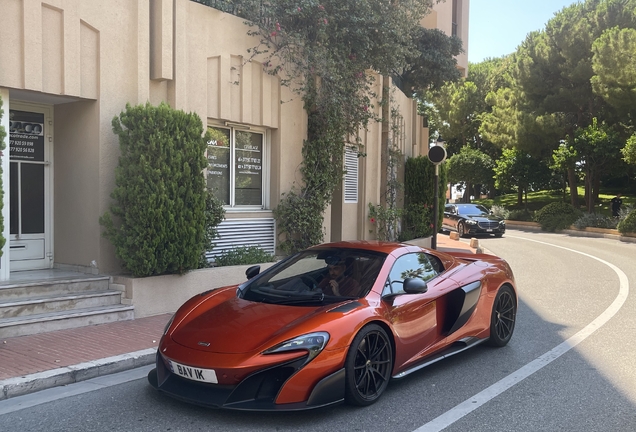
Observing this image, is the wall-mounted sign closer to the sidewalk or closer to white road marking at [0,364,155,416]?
the sidewalk

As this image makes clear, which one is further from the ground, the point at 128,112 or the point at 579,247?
the point at 128,112

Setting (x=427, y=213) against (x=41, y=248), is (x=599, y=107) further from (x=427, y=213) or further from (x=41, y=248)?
(x=41, y=248)

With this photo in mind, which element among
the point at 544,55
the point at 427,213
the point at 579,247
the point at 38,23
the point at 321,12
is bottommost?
the point at 579,247

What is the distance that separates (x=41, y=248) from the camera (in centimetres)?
866

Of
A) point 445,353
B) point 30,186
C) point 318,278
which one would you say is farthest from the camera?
point 30,186

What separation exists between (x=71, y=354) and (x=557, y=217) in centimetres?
2877

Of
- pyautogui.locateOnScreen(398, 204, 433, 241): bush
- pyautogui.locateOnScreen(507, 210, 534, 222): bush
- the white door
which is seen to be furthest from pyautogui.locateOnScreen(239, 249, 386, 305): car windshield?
pyautogui.locateOnScreen(507, 210, 534, 222): bush

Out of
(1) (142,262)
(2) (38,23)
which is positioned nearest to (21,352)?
(1) (142,262)

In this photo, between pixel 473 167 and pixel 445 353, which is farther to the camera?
pixel 473 167

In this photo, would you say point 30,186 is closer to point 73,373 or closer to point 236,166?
point 236,166

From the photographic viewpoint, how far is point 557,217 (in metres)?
30.1

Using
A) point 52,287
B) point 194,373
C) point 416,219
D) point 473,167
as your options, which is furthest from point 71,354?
point 473,167

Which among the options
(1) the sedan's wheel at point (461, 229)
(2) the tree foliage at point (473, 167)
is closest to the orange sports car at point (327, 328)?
(1) the sedan's wheel at point (461, 229)

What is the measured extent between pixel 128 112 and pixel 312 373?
5179 millimetres
